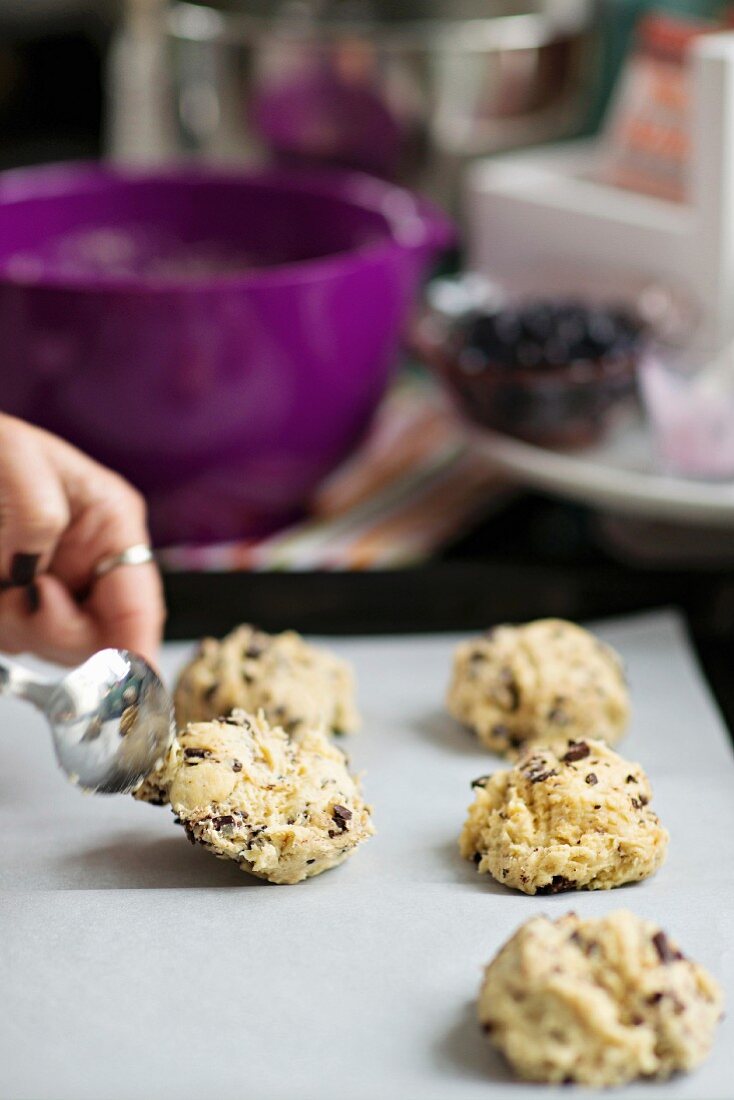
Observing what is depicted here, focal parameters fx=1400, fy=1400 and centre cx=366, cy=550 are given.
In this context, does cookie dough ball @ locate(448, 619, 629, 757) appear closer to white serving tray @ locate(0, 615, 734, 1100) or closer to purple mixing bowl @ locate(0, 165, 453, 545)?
white serving tray @ locate(0, 615, 734, 1100)

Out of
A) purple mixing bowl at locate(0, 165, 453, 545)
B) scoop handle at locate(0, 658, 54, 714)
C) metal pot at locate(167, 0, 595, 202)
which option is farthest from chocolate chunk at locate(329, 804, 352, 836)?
metal pot at locate(167, 0, 595, 202)

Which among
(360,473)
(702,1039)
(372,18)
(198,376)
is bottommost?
(360,473)

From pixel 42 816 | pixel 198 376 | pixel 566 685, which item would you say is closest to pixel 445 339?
pixel 198 376

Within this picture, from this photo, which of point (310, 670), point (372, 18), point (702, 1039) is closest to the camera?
point (702, 1039)

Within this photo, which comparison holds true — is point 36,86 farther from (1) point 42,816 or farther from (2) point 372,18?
(1) point 42,816

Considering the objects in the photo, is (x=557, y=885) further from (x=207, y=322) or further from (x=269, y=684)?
(x=207, y=322)

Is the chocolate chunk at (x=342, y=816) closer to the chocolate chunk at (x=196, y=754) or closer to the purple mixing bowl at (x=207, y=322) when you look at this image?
the chocolate chunk at (x=196, y=754)

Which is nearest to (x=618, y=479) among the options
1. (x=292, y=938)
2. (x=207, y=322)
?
(x=207, y=322)
